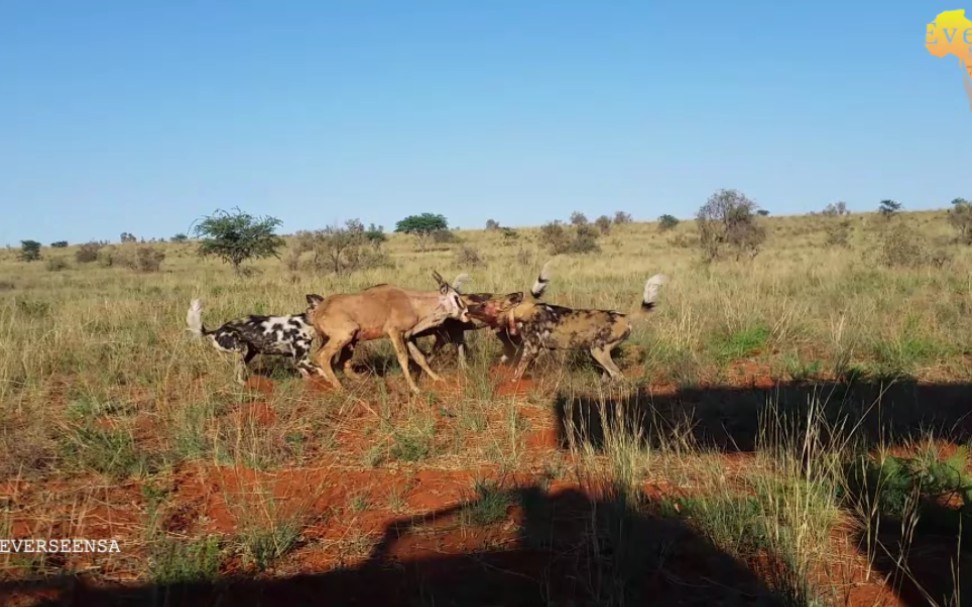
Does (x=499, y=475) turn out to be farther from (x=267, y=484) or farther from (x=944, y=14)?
(x=944, y=14)

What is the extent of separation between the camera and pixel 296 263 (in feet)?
89.5

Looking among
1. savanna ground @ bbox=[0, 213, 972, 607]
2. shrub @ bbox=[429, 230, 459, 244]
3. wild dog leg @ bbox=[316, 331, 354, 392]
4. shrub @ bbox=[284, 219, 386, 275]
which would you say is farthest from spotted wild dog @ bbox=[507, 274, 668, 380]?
shrub @ bbox=[429, 230, 459, 244]

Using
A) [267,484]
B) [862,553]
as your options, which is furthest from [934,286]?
[267,484]

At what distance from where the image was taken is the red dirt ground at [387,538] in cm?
409

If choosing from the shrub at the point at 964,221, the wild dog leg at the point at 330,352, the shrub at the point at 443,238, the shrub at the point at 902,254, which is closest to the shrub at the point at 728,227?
the shrub at the point at 902,254

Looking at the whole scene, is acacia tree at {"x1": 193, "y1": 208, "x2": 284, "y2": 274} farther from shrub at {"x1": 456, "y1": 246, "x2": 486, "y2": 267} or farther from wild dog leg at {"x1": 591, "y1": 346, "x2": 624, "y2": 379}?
wild dog leg at {"x1": 591, "y1": 346, "x2": 624, "y2": 379}

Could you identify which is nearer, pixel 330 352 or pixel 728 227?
pixel 330 352

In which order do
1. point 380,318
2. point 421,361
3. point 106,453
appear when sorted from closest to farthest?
point 106,453
point 380,318
point 421,361

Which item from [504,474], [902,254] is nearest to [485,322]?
[504,474]

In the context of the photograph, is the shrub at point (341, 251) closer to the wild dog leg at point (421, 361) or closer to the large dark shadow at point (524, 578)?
the wild dog leg at point (421, 361)

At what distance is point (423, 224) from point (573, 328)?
169 feet

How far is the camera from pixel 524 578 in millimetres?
4258

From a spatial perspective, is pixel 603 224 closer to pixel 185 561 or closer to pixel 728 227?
pixel 728 227

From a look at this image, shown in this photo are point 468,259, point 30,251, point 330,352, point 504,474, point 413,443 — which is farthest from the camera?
point 30,251
